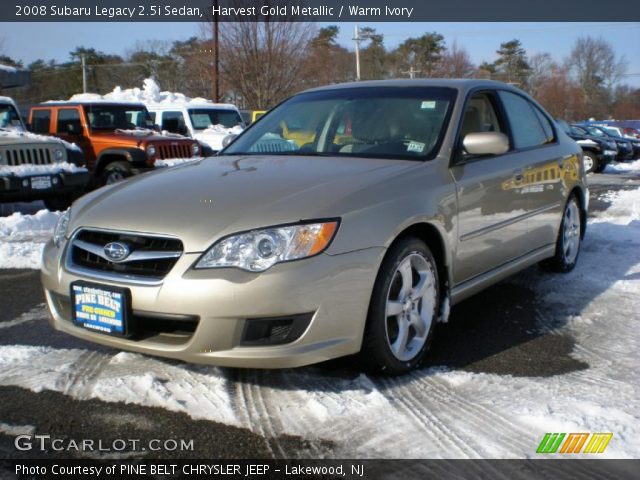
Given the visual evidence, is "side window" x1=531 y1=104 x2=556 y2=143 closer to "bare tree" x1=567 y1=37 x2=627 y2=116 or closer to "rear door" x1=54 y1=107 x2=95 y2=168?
"rear door" x1=54 y1=107 x2=95 y2=168

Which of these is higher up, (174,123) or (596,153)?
(174,123)

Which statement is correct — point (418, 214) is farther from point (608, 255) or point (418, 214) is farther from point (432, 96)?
point (608, 255)

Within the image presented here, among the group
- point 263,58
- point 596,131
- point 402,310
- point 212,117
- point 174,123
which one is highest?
point 263,58

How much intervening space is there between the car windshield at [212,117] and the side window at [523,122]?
1029cm

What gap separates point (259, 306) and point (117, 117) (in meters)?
9.85

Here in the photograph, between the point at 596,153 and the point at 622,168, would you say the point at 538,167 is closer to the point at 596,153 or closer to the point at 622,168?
the point at 596,153

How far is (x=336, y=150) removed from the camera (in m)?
3.97

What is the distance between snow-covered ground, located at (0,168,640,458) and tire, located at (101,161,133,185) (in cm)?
707

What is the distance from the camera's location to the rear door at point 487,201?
3754 mm

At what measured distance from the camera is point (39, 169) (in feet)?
29.5

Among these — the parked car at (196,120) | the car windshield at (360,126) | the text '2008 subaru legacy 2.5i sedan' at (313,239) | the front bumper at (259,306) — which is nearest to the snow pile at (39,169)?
the parked car at (196,120)

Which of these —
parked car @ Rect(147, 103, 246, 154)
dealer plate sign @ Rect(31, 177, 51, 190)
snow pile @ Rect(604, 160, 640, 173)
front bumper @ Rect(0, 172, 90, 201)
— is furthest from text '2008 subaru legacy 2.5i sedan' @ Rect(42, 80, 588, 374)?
snow pile @ Rect(604, 160, 640, 173)

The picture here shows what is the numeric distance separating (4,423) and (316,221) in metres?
1.57

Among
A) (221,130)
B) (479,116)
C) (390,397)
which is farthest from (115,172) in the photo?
(390,397)
